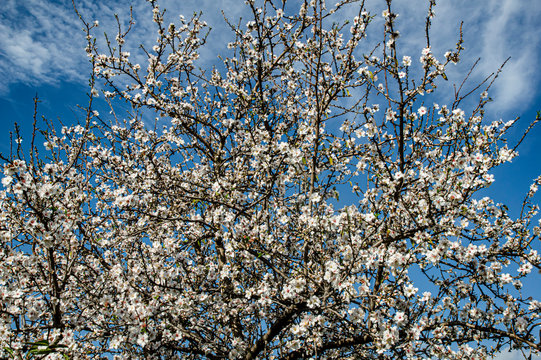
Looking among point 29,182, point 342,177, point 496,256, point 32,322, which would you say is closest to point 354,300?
point 496,256

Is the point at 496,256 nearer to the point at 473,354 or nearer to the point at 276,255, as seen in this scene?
the point at 473,354

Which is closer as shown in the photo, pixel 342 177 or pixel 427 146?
pixel 427 146

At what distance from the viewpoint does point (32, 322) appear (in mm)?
5930

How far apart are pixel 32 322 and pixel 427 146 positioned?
7.44 m

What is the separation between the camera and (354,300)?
4625 mm

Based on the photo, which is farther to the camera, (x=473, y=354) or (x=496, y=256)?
(x=473, y=354)

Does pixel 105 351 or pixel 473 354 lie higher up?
pixel 105 351

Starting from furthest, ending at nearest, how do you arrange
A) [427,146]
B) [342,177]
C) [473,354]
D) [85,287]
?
[342,177]
[85,287]
[427,146]
[473,354]

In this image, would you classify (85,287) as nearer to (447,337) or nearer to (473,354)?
(447,337)

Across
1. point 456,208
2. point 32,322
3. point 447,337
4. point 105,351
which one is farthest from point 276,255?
point 32,322

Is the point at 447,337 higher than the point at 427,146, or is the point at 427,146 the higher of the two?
the point at 427,146

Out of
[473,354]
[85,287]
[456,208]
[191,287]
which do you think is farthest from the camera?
[191,287]

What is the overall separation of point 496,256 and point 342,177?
140 inches

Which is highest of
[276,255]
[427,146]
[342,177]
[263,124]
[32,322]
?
[263,124]
